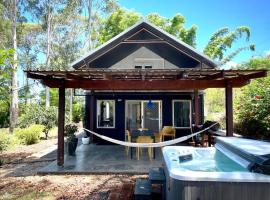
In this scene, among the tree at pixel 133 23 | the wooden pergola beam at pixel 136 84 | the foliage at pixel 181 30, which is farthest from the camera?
the tree at pixel 133 23

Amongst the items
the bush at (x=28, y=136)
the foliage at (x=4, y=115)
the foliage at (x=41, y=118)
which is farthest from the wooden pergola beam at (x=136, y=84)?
the foliage at (x=4, y=115)

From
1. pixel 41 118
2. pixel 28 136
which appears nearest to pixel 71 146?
pixel 28 136

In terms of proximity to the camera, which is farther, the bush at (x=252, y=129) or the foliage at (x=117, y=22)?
the foliage at (x=117, y=22)

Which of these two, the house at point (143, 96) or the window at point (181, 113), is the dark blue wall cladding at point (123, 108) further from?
the window at point (181, 113)

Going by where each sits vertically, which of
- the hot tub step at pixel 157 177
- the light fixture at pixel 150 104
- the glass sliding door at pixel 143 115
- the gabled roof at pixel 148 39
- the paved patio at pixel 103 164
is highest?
the gabled roof at pixel 148 39

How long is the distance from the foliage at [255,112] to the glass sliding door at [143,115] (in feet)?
13.4

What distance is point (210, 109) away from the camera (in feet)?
84.8

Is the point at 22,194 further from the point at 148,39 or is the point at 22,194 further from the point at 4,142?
the point at 148,39

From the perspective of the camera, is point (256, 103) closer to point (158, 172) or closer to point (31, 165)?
point (158, 172)

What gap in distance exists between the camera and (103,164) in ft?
27.2

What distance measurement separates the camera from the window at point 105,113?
12916 millimetres

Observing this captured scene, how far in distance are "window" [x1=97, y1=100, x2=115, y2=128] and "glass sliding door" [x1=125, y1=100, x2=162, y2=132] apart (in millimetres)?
706

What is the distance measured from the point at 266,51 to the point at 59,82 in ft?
96.4

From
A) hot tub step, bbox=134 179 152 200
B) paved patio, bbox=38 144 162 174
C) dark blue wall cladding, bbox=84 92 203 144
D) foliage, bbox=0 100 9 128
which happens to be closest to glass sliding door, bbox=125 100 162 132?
dark blue wall cladding, bbox=84 92 203 144
